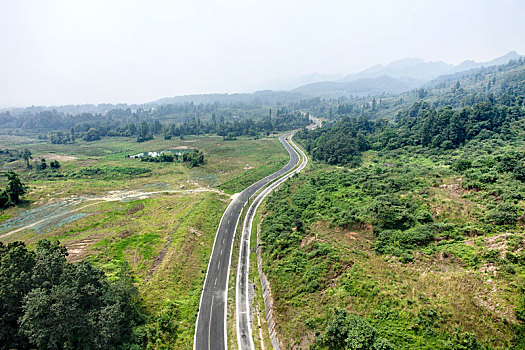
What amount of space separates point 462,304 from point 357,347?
11.5 metres

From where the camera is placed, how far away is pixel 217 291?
42281 mm

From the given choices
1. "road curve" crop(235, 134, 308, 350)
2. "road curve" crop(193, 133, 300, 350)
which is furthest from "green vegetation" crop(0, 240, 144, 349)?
"road curve" crop(235, 134, 308, 350)

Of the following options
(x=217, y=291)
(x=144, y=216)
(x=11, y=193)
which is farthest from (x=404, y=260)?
(x=11, y=193)

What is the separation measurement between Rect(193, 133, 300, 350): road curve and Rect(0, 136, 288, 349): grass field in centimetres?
131

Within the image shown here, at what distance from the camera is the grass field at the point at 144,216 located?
43.8m

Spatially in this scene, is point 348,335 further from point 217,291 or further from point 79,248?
point 79,248

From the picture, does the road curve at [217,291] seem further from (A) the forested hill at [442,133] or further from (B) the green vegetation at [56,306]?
(A) the forested hill at [442,133]

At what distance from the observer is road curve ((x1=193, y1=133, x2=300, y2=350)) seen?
111 ft

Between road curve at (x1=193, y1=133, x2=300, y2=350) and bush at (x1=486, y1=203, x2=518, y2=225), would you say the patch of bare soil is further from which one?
bush at (x1=486, y1=203, x2=518, y2=225)

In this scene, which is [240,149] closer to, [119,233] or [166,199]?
[166,199]

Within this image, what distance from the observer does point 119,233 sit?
58.3 meters

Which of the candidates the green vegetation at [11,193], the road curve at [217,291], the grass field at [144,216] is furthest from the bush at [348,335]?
the green vegetation at [11,193]

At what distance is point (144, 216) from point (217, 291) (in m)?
36.7

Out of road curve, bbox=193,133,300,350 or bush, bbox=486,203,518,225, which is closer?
bush, bbox=486,203,518,225
